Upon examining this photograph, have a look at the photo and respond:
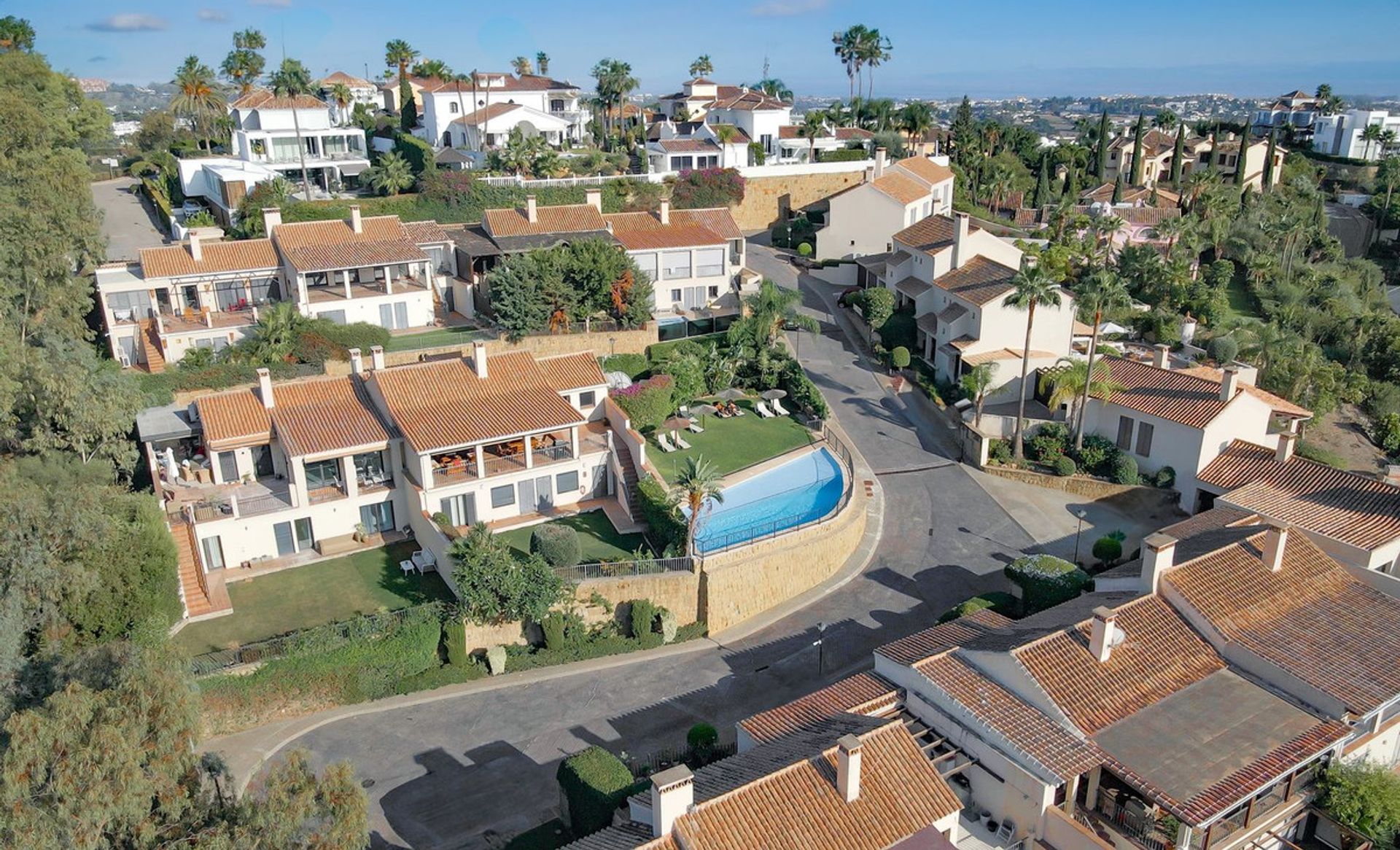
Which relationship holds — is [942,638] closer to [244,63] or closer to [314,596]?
[314,596]

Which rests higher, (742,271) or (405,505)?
(742,271)

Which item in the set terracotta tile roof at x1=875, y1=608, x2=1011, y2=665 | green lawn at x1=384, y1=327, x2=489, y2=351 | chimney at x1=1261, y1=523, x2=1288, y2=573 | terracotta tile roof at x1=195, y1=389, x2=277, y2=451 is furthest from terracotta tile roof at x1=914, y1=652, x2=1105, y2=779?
green lawn at x1=384, y1=327, x2=489, y2=351

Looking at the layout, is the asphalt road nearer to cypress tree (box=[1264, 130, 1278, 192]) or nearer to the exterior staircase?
the exterior staircase

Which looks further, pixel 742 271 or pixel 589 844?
pixel 742 271

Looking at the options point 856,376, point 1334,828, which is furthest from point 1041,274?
point 1334,828

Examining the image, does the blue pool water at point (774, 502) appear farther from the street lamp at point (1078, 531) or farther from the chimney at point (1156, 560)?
the chimney at point (1156, 560)

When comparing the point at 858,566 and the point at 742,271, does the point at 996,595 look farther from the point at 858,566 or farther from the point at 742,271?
the point at 742,271

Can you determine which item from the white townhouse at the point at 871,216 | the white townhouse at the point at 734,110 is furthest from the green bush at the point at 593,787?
the white townhouse at the point at 734,110
